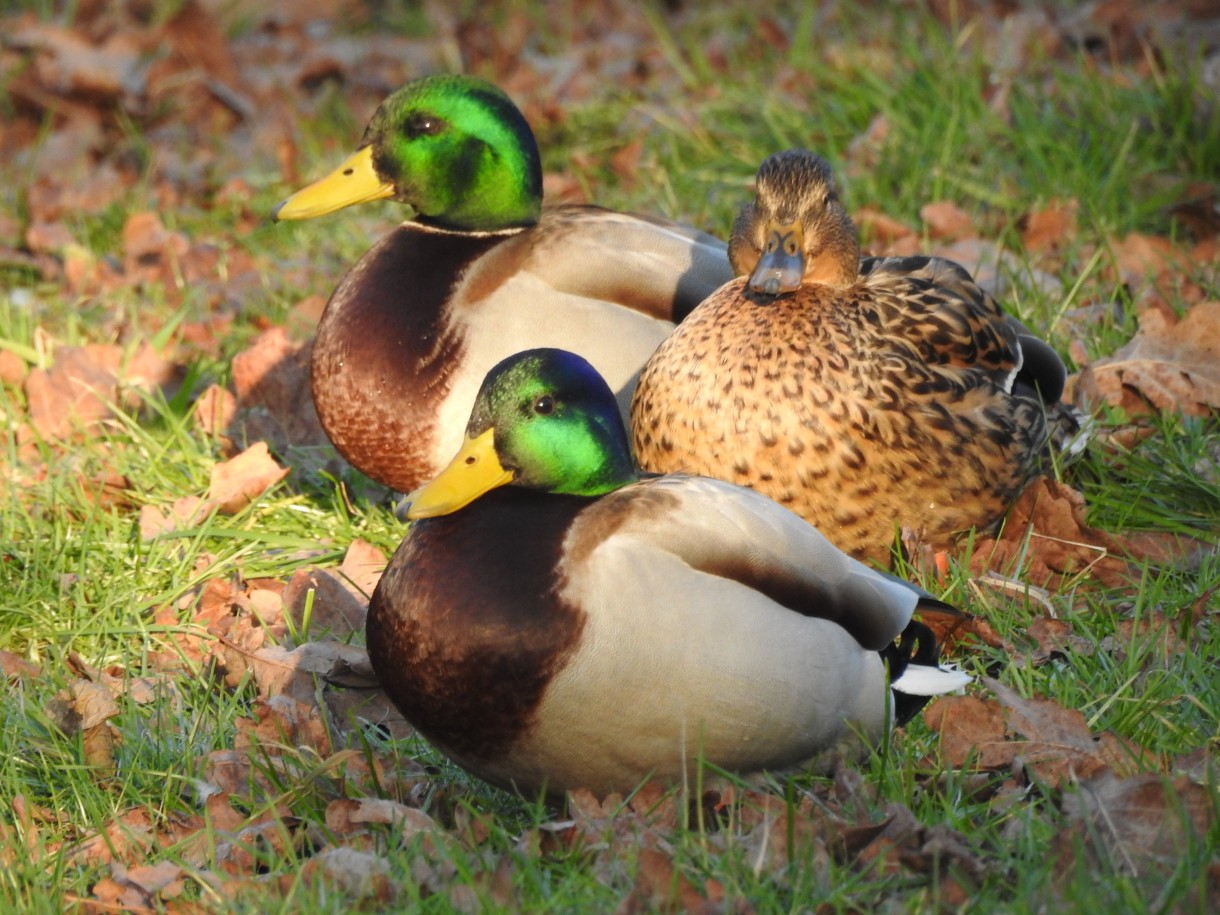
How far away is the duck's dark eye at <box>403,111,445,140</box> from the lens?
15.1ft

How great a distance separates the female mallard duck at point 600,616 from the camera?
2.91 m

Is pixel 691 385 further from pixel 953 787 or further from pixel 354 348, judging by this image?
pixel 953 787

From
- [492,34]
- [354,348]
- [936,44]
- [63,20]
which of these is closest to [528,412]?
[354,348]

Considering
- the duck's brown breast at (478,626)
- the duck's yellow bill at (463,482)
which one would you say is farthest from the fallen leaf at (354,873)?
the duck's yellow bill at (463,482)

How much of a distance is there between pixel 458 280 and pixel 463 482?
1.50 metres

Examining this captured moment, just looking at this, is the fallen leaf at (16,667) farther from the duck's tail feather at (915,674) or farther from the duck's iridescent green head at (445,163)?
the duck's tail feather at (915,674)

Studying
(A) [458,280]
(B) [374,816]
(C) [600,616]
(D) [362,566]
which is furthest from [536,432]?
(A) [458,280]

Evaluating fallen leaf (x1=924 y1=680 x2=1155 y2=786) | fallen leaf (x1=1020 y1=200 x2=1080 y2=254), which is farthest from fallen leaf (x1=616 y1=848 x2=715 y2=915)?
fallen leaf (x1=1020 y1=200 x2=1080 y2=254)

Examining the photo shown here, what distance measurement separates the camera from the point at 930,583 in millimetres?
3898

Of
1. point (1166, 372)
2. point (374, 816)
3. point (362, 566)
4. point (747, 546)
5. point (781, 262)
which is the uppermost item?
point (781, 262)

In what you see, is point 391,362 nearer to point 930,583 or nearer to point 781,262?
point 781,262

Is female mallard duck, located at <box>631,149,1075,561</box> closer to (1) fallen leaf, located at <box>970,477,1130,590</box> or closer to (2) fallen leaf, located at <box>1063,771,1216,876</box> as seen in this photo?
(1) fallen leaf, located at <box>970,477,1130,590</box>

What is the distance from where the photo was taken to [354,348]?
443cm

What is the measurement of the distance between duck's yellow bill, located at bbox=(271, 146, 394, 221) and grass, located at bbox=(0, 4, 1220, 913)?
2.54 feet
